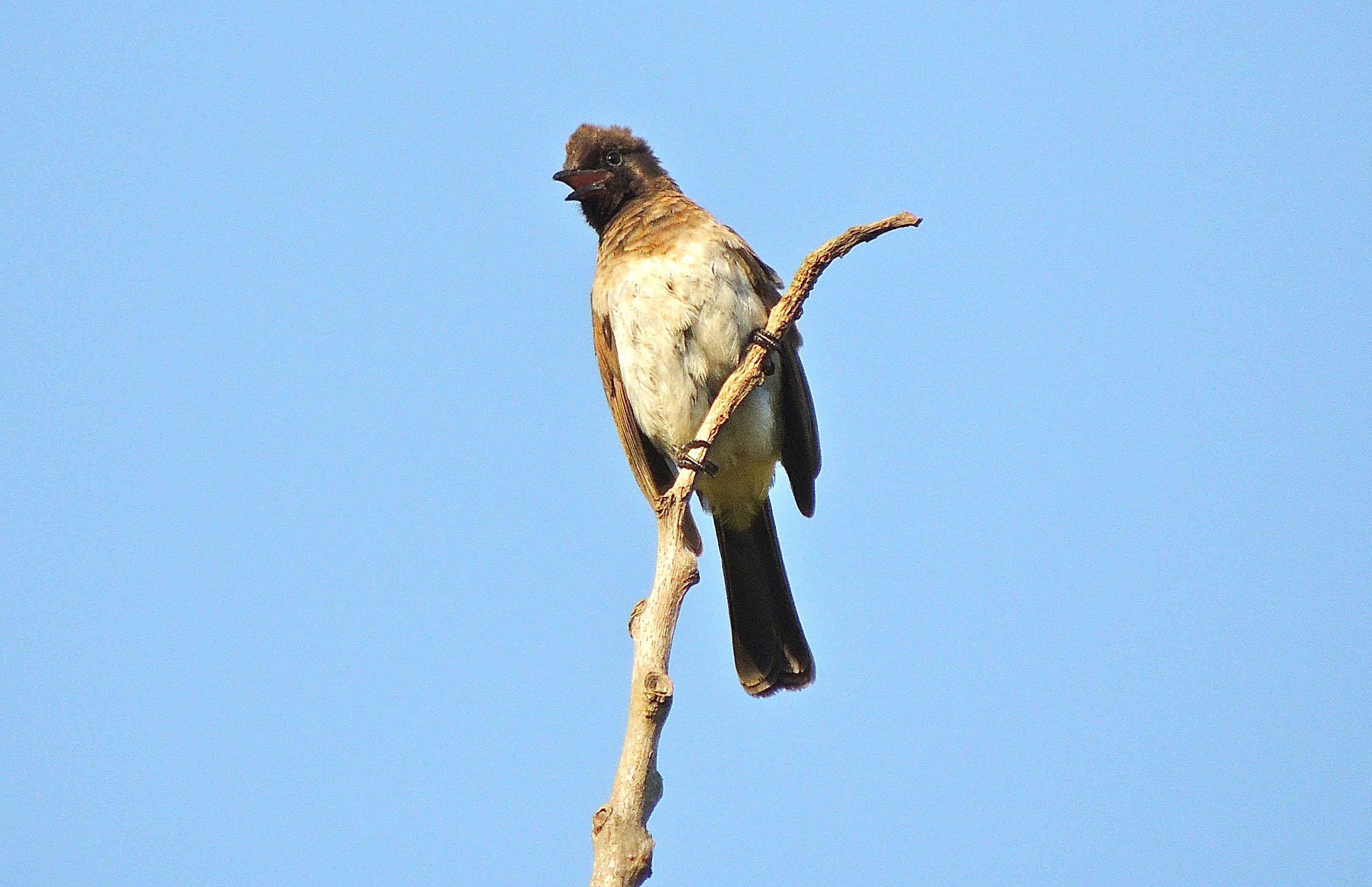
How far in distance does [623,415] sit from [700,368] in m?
0.72

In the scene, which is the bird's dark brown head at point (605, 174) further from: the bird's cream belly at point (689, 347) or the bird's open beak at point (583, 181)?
the bird's cream belly at point (689, 347)

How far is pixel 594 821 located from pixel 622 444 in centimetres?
342

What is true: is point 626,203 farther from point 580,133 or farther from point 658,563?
point 658,563

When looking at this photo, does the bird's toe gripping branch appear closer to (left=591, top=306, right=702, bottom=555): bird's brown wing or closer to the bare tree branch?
the bare tree branch

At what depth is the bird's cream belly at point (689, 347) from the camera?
616 centimetres

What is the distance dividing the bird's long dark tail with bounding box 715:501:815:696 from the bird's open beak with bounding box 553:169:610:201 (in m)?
1.83

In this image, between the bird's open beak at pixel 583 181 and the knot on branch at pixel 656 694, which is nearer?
the knot on branch at pixel 656 694

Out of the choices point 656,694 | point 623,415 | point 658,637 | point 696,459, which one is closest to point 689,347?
point 623,415

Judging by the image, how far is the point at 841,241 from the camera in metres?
4.79

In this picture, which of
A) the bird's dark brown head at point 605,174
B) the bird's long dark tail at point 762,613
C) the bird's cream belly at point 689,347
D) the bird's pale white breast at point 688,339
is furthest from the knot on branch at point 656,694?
the bird's dark brown head at point 605,174

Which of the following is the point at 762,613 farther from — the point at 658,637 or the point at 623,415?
the point at 658,637

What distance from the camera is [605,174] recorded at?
700 cm

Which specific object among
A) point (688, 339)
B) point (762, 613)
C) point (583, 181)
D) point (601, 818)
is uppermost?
point (583, 181)

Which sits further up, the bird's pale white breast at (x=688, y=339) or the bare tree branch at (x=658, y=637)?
the bird's pale white breast at (x=688, y=339)
